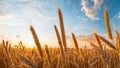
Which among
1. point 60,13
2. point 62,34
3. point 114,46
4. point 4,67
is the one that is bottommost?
point 4,67

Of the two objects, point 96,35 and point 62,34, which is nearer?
point 62,34

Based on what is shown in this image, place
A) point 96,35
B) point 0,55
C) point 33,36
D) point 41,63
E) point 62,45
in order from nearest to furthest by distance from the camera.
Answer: point 33,36
point 62,45
point 41,63
point 96,35
point 0,55

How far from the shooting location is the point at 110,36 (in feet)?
13.1

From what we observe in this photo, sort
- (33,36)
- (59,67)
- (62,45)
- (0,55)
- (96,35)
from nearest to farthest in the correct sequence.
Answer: (33,36) < (62,45) < (59,67) < (96,35) < (0,55)

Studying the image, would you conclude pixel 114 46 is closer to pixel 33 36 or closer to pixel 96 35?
pixel 96 35

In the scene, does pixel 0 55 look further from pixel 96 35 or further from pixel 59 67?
pixel 96 35

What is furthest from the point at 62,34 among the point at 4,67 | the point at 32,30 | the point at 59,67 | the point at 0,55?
the point at 0,55

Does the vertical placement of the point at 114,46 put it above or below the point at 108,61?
above

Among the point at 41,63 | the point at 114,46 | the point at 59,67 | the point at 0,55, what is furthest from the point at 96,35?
the point at 0,55

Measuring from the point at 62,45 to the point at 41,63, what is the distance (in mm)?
471

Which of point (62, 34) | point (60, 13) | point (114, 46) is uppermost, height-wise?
point (60, 13)

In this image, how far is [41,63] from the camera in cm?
344

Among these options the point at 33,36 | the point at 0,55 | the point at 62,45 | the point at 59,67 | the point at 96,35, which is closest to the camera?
the point at 33,36

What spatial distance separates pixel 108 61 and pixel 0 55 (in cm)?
270
